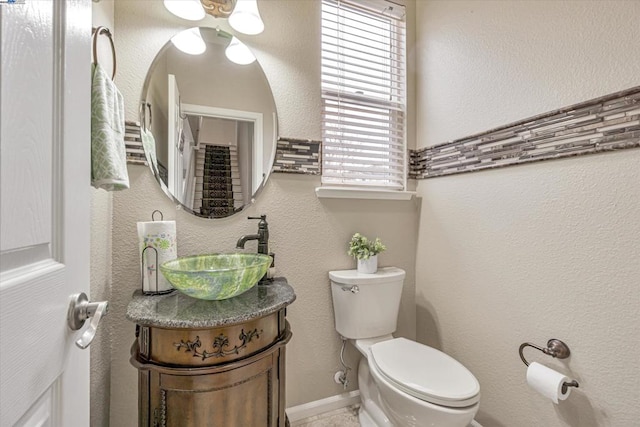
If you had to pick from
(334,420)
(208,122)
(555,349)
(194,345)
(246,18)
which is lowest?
(334,420)

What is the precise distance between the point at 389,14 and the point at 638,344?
205cm

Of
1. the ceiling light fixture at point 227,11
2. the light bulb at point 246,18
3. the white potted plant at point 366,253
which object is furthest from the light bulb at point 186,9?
the white potted plant at point 366,253

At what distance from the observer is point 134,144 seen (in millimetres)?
1243

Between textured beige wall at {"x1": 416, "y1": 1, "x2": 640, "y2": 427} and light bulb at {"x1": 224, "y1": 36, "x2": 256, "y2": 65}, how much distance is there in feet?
3.70

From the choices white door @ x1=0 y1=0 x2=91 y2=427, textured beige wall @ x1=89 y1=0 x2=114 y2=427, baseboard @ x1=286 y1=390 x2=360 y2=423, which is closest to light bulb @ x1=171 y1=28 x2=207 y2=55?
textured beige wall @ x1=89 y1=0 x2=114 y2=427

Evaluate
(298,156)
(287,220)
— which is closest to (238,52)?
(298,156)

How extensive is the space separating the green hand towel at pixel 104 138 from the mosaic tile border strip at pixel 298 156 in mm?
792

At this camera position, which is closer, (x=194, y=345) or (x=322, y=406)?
(x=194, y=345)

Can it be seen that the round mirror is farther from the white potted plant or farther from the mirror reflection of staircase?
the white potted plant

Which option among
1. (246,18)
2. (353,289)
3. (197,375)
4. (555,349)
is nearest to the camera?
(197,375)

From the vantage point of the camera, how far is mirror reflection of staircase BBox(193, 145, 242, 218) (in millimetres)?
1382

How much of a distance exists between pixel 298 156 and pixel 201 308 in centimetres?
92

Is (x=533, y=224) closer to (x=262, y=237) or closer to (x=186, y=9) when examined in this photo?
(x=262, y=237)

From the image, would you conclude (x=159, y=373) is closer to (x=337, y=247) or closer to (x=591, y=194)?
(x=337, y=247)
